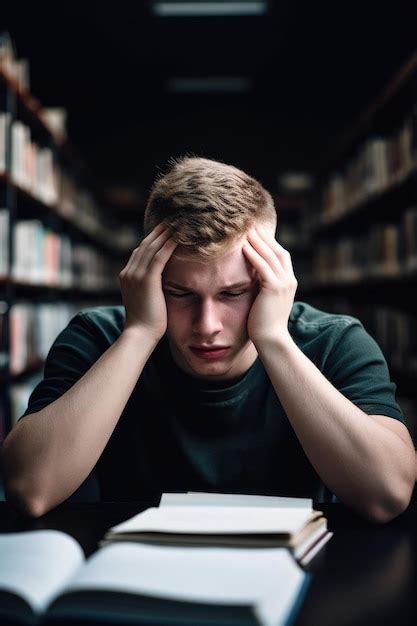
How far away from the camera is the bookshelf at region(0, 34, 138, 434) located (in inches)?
121

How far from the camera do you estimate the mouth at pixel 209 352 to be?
115 cm

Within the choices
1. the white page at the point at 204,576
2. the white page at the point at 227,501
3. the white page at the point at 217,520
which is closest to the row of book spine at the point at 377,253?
the white page at the point at 227,501

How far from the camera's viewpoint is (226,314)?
1.17 metres

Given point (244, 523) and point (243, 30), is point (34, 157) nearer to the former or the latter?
point (243, 30)

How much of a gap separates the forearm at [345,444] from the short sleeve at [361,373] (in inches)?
2.8

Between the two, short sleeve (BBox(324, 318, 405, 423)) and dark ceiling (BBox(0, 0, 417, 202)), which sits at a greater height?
dark ceiling (BBox(0, 0, 417, 202))

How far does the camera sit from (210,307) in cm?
113

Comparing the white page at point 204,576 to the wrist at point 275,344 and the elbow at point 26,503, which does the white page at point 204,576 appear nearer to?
the elbow at point 26,503

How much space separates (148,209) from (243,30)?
15.6 feet

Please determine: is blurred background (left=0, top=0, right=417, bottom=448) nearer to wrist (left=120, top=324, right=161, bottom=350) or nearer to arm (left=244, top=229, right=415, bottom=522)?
wrist (left=120, top=324, right=161, bottom=350)

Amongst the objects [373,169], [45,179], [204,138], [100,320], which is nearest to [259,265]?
[100,320]

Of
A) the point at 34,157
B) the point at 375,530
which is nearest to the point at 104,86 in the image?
the point at 34,157

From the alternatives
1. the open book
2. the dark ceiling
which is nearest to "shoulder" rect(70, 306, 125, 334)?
the open book

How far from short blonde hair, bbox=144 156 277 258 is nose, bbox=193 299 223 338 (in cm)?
8
